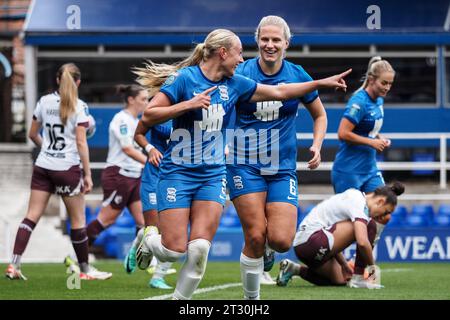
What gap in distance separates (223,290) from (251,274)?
2.01 metres

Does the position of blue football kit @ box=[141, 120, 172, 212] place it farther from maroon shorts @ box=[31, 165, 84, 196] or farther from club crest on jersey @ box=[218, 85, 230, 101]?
club crest on jersey @ box=[218, 85, 230, 101]

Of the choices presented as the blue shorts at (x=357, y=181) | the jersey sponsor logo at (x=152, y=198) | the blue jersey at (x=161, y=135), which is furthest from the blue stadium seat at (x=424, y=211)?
the blue jersey at (x=161, y=135)

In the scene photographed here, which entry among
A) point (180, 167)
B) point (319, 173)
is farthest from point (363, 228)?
point (319, 173)

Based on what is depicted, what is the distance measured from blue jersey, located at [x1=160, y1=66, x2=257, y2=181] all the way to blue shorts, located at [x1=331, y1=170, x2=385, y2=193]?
12.5ft

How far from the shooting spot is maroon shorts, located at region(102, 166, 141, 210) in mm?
12797

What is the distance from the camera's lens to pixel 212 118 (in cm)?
800

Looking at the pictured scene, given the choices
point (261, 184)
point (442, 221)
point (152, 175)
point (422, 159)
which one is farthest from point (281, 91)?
point (422, 159)

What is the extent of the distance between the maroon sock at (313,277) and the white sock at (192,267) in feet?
10.3

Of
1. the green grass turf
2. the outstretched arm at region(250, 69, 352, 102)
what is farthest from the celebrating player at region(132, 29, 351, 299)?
the green grass turf

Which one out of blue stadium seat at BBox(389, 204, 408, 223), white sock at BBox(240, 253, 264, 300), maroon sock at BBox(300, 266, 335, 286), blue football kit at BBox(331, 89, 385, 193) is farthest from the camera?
blue stadium seat at BBox(389, 204, 408, 223)

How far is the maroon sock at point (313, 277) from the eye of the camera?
36.0 ft

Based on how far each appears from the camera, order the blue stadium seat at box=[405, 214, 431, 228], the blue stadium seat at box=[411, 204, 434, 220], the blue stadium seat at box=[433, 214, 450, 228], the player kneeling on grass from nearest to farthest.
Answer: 1. the player kneeling on grass
2. the blue stadium seat at box=[433, 214, 450, 228]
3. the blue stadium seat at box=[405, 214, 431, 228]
4. the blue stadium seat at box=[411, 204, 434, 220]

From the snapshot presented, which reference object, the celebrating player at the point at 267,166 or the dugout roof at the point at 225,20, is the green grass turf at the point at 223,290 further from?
the dugout roof at the point at 225,20
